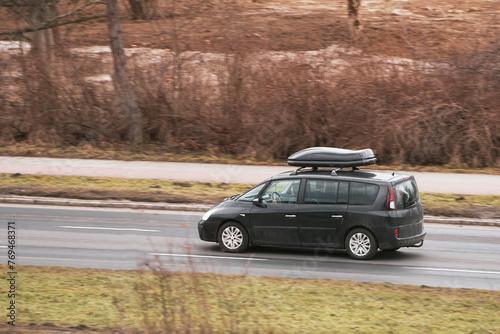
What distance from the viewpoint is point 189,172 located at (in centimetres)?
2227

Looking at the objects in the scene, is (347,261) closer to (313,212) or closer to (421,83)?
(313,212)

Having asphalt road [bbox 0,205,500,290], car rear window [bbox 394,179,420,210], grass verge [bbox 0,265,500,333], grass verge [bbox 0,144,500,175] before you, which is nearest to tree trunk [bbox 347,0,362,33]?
grass verge [bbox 0,144,500,175]

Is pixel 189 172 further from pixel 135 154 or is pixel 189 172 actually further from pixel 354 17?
pixel 354 17

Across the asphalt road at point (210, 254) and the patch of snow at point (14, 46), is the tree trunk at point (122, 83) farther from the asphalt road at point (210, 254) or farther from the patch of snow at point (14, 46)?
the asphalt road at point (210, 254)

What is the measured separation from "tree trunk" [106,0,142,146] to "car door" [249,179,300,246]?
13.3 m

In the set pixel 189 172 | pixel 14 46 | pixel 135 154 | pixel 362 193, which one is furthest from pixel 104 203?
pixel 14 46

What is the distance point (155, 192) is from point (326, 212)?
712cm

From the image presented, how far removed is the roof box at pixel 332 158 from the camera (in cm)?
1354

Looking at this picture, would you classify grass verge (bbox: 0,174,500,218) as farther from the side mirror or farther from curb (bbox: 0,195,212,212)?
the side mirror

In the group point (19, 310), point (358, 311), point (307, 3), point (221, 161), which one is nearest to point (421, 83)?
point (221, 161)

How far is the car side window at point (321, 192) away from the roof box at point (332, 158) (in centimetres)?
48

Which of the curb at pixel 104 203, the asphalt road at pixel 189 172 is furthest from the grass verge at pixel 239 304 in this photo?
the asphalt road at pixel 189 172

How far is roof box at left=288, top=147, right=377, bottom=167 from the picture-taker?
13539 millimetres

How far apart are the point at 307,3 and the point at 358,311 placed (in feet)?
140
